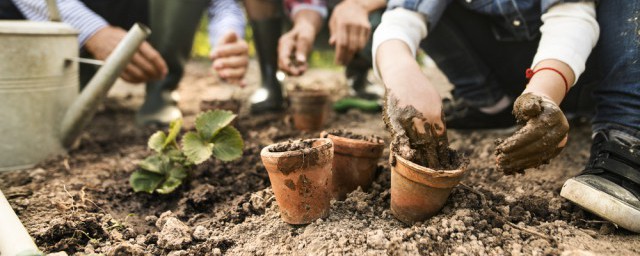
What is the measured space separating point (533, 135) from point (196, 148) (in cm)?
115

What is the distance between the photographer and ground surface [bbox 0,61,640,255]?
4.22ft

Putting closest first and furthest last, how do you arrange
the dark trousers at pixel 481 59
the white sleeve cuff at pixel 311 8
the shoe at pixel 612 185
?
the shoe at pixel 612 185 → the dark trousers at pixel 481 59 → the white sleeve cuff at pixel 311 8

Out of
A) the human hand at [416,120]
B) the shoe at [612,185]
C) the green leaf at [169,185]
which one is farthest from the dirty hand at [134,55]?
the shoe at [612,185]

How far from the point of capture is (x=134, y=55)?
7.61 ft

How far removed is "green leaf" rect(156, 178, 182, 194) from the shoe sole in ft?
4.31

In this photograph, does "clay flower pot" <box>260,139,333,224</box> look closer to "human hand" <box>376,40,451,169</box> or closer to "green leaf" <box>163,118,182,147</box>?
"human hand" <box>376,40,451,169</box>

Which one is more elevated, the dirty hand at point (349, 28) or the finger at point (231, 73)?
the dirty hand at point (349, 28)

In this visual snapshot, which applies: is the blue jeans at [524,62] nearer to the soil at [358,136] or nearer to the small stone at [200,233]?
the soil at [358,136]

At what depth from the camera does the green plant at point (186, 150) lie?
1.78 m

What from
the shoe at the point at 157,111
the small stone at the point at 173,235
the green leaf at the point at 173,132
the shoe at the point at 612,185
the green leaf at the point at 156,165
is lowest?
the shoe at the point at 157,111

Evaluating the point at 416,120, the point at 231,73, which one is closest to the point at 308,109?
the point at 231,73

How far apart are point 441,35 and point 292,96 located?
2.77 feet

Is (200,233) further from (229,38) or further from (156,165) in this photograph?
(229,38)

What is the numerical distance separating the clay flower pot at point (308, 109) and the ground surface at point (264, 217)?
46cm
